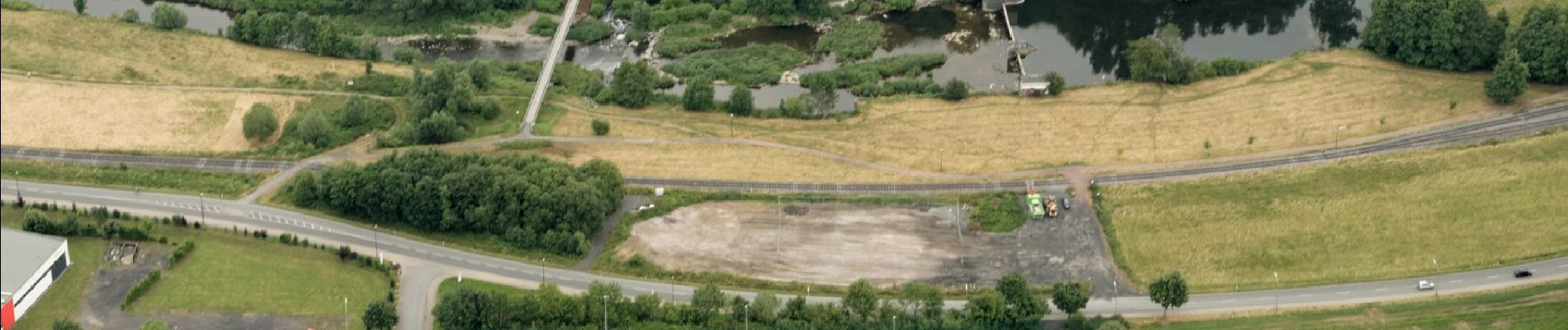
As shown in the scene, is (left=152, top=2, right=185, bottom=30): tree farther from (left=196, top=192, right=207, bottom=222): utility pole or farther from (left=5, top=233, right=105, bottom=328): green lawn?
(left=5, top=233, right=105, bottom=328): green lawn

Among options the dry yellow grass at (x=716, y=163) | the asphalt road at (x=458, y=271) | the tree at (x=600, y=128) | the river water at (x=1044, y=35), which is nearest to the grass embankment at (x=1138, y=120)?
the dry yellow grass at (x=716, y=163)

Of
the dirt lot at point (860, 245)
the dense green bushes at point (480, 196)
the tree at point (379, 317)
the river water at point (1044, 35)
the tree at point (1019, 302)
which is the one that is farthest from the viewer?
the river water at point (1044, 35)

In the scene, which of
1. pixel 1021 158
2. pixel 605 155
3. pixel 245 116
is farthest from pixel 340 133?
pixel 1021 158

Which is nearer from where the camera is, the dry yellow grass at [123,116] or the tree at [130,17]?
the dry yellow grass at [123,116]

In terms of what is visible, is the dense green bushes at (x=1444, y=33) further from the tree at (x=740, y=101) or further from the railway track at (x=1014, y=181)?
the tree at (x=740, y=101)

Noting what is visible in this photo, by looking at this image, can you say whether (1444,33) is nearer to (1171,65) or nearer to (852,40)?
(1171,65)

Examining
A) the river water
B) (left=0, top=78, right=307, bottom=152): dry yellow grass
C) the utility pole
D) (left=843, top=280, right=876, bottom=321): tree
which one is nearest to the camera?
(left=843, top=280, right=876, bottom=321): tree

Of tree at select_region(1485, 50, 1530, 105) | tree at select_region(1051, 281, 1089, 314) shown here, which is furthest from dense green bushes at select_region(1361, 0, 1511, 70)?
tree at select_region(1051, 281, 1089, 314)
